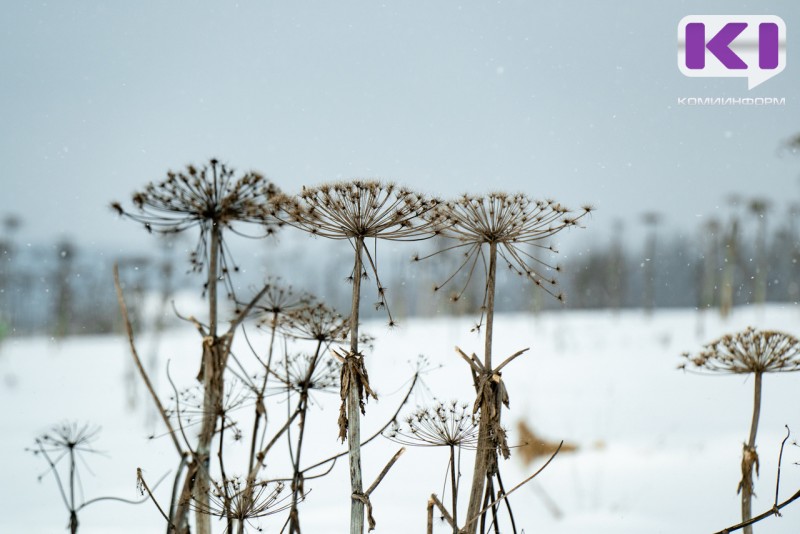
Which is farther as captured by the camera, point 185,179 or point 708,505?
point 708,505

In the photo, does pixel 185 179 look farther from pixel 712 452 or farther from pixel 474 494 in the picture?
pixel 712 452

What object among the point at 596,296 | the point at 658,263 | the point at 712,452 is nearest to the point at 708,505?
the point at 712,452

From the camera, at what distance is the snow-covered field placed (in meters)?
3.20

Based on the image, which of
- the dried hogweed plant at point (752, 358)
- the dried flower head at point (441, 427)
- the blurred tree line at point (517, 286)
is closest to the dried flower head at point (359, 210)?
the dried flower head at point (441, 427)

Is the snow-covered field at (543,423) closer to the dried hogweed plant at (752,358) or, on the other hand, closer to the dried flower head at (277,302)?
the dried flower head at (277,302)

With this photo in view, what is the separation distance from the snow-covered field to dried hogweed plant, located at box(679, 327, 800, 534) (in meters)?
0.77

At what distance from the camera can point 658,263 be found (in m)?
4.95

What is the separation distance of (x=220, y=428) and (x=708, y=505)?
2.63 m

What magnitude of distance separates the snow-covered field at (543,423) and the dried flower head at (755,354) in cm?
76

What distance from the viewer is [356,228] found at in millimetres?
1751

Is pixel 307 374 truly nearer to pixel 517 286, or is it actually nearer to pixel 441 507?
pixel 441 507

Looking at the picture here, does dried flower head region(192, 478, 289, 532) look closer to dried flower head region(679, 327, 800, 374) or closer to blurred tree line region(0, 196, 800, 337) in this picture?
dried flower head region(679, 327, 800, 374)

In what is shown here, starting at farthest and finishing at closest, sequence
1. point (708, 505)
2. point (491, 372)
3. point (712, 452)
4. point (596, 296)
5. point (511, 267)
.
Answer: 1. point (596, 296)
2. point (712, 452)
3. point (708, 505)
4. point (511, 267)
5. point (491, 372)

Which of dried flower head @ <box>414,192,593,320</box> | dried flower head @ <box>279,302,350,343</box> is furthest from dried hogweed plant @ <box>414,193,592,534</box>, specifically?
dried flower head @ <box>279,302,350,343</box>
